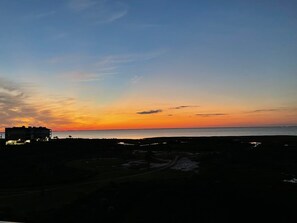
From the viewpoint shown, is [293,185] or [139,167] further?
[139,167]

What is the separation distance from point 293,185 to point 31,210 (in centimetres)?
2570

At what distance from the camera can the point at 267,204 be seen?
79.4 feet

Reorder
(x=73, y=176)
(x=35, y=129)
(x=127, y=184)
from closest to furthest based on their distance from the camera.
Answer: (x=127, y=184)
(x=73, y=176)
(x=35, y=129)

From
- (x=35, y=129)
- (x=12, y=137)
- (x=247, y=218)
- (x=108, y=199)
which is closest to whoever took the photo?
(x=247, y=218)

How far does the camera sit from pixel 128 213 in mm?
23609

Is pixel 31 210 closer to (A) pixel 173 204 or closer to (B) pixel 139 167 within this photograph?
(A) pixel 173 204

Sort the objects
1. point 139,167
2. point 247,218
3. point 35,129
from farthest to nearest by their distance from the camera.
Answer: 1. point 35,129
2. point 139,167
3. point 247,218

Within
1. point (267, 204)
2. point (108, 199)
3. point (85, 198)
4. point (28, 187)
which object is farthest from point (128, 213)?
point (28, 187)

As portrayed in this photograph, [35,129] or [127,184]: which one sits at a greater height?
[35,129]

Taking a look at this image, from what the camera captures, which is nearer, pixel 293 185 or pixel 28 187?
pixel 293 185

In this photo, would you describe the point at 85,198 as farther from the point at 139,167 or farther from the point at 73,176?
the point at 139,167

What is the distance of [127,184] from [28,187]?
13569mm

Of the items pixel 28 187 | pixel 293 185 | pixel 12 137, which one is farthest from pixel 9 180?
pixel 12 137

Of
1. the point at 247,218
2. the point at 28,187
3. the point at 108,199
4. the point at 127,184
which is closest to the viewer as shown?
the point at 247,218
